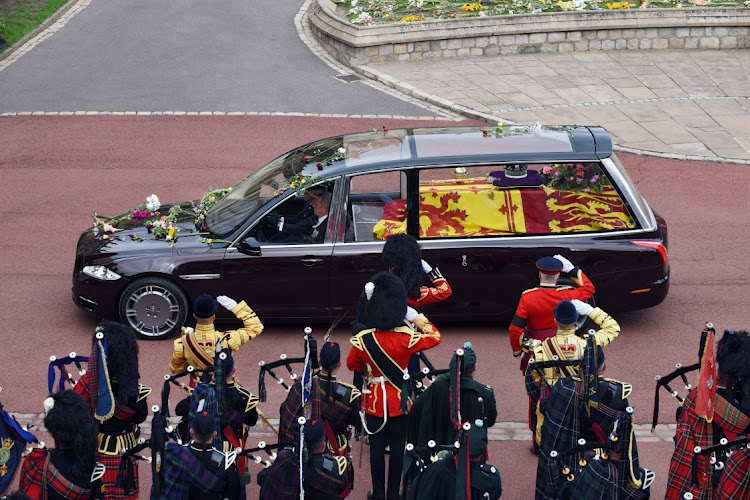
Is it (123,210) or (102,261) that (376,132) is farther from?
(123,210)

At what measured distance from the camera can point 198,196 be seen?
1316 cm

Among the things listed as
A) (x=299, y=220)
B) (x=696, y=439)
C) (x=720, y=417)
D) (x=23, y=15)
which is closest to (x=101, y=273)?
(x=299, y=220)

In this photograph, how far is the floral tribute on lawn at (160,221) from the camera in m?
9.75

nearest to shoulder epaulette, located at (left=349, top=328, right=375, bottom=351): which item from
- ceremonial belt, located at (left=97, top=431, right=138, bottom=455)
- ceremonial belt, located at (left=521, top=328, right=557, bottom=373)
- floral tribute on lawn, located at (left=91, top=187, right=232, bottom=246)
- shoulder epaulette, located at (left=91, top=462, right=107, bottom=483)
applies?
ceremonial belt, located at (left=521, top=328, right=557, bottom=373)

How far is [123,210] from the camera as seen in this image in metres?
12.8

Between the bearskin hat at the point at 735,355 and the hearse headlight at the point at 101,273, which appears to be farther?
the hearse headlight at the point at 101,273

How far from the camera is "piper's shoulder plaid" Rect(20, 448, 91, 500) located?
5.82m

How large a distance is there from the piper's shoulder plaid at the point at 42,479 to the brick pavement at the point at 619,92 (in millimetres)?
11149

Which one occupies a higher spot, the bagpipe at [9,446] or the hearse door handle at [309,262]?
the bagpipe at [9,446]

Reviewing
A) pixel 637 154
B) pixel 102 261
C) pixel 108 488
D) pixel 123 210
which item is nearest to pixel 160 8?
pixel 123 210

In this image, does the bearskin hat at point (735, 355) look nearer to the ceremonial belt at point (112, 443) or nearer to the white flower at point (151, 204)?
the ceremonial belt at point (112, 443)

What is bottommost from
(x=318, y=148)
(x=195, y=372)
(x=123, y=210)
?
(x=123, y=210)

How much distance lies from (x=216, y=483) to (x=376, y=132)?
17.4ft

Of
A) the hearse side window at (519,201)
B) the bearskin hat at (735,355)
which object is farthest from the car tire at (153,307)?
the bearskin hat at (735,355)
